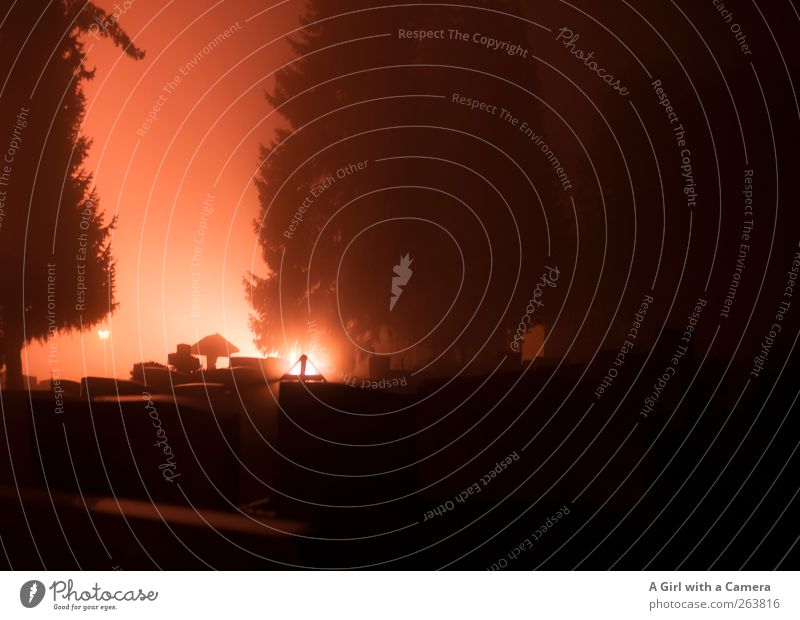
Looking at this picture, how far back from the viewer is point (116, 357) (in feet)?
3.14

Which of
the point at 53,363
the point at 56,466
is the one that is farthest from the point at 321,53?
the point at 56,466

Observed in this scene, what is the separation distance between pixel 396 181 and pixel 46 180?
1.58 ft

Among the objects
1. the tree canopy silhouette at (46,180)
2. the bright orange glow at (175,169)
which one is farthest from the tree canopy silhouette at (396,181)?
the tree canopy silhouette at (46,180)

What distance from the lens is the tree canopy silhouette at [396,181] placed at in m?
0.96

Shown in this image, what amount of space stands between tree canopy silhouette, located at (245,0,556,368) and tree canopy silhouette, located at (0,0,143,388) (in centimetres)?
24

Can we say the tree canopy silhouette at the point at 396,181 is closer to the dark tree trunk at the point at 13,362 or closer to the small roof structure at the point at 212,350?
the small roof structure at the point at 212,350

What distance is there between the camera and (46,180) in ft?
3.15

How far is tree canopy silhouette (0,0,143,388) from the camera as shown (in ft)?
3.13

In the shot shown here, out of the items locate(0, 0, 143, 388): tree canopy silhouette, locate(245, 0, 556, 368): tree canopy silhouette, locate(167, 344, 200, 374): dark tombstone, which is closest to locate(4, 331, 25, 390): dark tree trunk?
locate(0, 0, 143, 388): tree canopy silhouette

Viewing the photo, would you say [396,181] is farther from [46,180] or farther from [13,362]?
[13,362]

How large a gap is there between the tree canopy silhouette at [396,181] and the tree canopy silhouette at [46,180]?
9.3 inches
